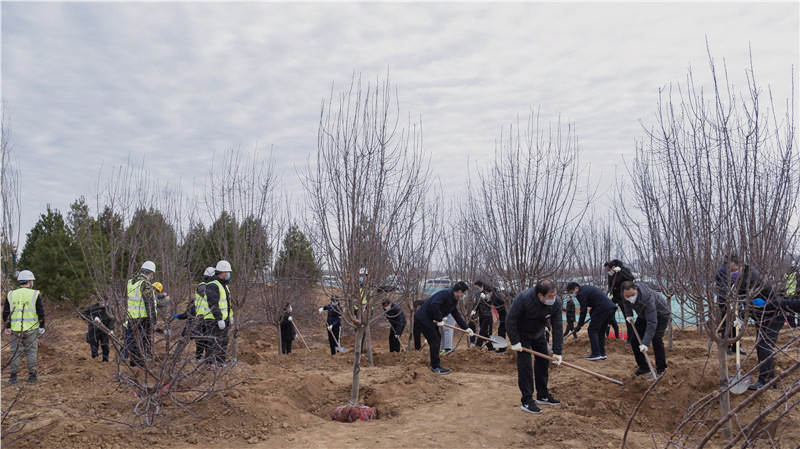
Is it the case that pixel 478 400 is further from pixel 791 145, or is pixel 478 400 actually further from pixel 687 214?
pixel 791 145

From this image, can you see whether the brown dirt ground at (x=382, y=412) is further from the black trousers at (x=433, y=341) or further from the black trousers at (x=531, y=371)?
the black trousers at (x=433, y=341)

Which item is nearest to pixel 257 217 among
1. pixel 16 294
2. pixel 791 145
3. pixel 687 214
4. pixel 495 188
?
pixel 16 294

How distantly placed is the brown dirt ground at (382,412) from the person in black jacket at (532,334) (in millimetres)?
282

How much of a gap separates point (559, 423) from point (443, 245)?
924 cm

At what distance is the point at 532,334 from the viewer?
643cm

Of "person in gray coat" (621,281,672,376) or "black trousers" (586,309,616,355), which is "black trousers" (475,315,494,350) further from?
"person in gray coat" (621,281,672,376)

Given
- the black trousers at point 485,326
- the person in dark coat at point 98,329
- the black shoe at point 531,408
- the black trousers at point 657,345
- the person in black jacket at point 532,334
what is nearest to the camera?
the black shoe at point 531,408

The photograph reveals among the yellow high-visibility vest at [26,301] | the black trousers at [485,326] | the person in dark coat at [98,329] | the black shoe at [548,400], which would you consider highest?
the yellow high-visibility vest at [26,301]

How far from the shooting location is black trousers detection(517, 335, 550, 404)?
6.09 meters

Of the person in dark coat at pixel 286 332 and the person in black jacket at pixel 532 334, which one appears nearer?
the person in black jacket at pixel 532 334

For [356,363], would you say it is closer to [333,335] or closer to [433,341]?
[433,341]

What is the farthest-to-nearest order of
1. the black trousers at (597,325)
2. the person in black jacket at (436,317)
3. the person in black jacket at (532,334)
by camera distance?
1. the black trousers at (597,325)
2. the person in black jacket at (436,317)
3. the person in black jacket at (532,334)

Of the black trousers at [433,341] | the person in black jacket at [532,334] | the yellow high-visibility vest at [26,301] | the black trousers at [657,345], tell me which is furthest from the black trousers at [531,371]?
the yellow high-visibility vest at [26,301]

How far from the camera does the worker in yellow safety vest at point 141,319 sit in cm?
553
